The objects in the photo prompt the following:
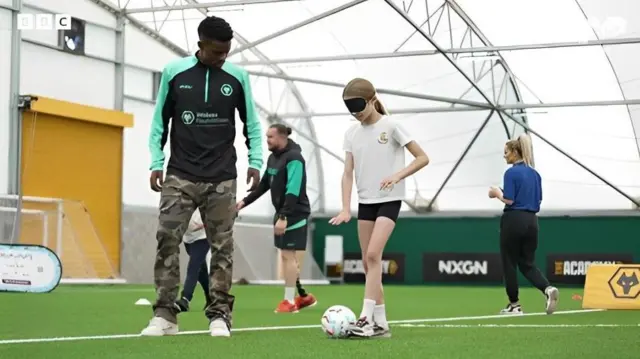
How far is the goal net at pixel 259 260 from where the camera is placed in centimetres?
2731

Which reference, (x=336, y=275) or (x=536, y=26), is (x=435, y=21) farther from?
(x=336, y=275)

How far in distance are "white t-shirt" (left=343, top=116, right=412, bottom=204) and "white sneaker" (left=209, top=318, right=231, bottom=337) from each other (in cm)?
117

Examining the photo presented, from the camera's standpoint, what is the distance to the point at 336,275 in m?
30.7

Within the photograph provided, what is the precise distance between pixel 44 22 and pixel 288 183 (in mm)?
12789

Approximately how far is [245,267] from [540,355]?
21.5 meters

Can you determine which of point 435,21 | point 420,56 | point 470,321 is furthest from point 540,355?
point 420,56

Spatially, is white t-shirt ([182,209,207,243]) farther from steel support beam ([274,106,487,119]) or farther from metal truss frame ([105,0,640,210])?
steel support beam ([274,106,487,119])

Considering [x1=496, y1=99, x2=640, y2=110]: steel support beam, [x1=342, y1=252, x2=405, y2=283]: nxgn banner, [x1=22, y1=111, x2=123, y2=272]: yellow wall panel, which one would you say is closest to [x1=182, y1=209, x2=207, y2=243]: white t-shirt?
[x1=22, y1=111, x2=123, y2=272]: yellow wall panel

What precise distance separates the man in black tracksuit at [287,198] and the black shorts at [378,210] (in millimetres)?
3831

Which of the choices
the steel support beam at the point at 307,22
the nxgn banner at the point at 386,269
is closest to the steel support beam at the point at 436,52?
the steel support beam at the point at 307,22

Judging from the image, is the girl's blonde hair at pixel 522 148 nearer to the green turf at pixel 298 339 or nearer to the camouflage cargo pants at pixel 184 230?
the green turf at pixel 298 339

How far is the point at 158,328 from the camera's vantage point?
292 inches

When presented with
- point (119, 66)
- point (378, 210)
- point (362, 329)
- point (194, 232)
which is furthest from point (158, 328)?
point (119, 66)

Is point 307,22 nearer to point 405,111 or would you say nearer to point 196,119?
point 405,111
